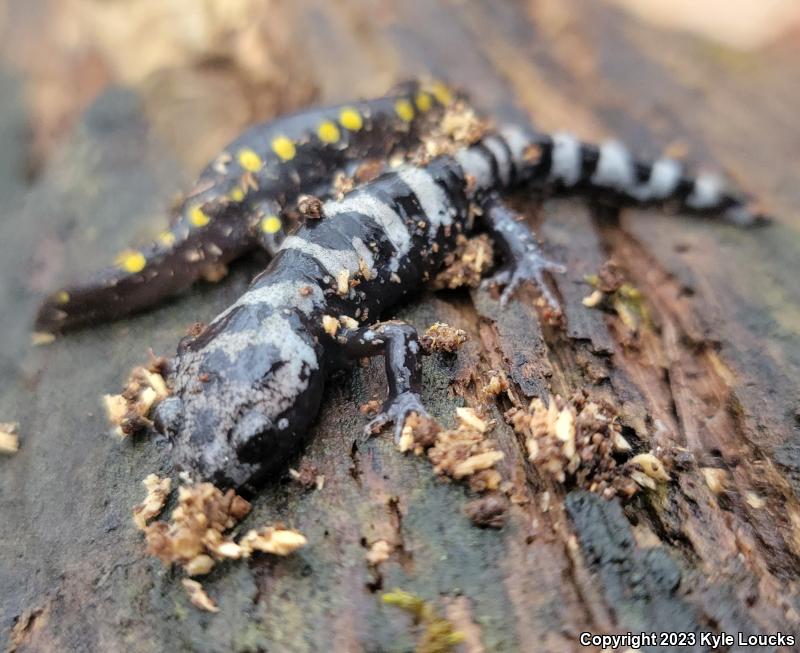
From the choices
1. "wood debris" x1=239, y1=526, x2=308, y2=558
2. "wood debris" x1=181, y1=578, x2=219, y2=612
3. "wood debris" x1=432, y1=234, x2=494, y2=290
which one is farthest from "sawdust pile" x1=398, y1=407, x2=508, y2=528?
"wood debris" x1=432, y1=234, x2=494, y2=290

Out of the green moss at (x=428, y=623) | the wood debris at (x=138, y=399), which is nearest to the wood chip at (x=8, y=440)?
the wood debris at (x=138, y=399)

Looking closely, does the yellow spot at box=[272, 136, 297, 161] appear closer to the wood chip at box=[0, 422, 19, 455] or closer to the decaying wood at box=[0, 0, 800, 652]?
the decaying wood at box=[0, 0, 800, 652]

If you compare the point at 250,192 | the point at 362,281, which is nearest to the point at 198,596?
the point at 362,281

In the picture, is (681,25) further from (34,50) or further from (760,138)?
(34,50)

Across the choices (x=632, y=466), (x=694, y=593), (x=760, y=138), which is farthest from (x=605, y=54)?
(x=694, y=593)

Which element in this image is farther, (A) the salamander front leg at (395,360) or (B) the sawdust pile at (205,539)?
(A) the salamander front leg at (395,360)

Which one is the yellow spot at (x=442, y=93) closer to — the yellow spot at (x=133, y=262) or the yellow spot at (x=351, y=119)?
the yellow spot at (x=351, y=119)
